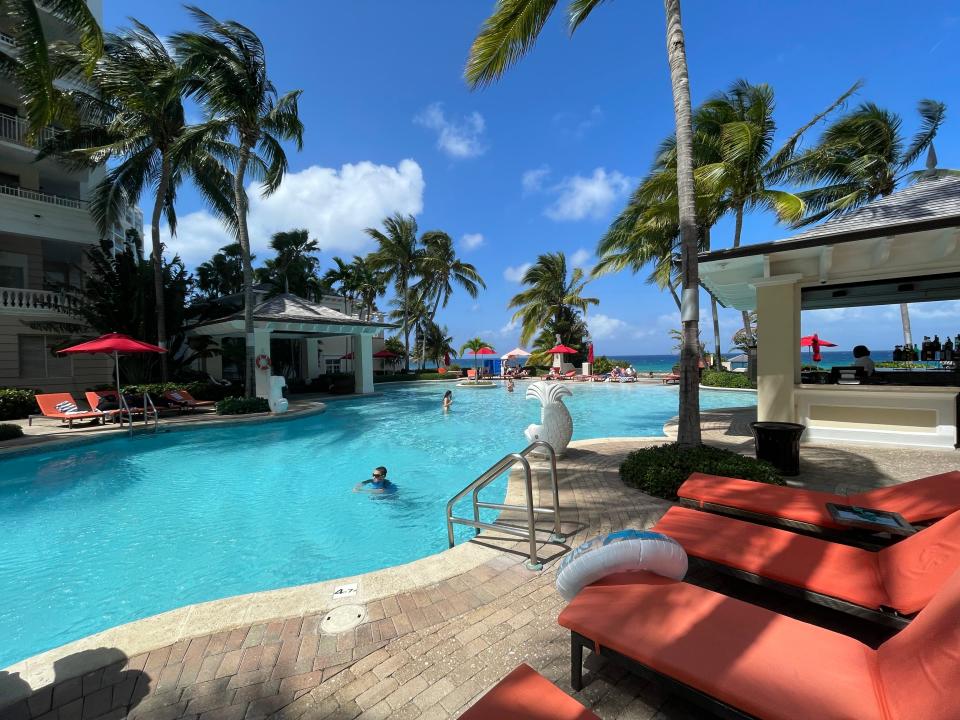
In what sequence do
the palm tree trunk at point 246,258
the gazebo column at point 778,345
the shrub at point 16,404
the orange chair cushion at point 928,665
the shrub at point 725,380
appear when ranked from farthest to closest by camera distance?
the shrub at point 725,380
the palm tree trunk at point 246,258
the shrub at point 16,404
the gazebo column at point 778,345
the orange chair cushion at point 928,665

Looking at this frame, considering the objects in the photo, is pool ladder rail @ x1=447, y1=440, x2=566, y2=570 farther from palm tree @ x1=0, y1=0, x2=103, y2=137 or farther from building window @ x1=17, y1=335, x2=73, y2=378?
building window @ x1=17, y1=335, x2=73, y2=378

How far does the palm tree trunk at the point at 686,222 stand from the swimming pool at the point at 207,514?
3.44 m

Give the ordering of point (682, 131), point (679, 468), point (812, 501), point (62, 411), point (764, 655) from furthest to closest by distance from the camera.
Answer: point (62, 411) → point (682, 131) → point (679, 468) → point (812, 501) → point (764, 655)

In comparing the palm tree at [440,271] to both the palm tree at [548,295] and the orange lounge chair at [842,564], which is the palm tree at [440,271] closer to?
the palm tree at [548,295]

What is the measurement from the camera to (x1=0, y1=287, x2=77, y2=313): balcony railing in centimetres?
1584

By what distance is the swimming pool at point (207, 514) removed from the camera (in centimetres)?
460

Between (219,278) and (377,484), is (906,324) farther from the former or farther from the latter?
(219,278)

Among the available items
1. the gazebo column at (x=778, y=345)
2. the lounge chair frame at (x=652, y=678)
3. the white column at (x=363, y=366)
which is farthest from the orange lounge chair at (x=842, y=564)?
the white column at (x=363, y=366)

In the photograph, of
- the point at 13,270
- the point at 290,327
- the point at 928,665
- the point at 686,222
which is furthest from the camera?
the point at 290,327

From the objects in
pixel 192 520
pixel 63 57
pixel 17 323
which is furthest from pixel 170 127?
pixel 192 520

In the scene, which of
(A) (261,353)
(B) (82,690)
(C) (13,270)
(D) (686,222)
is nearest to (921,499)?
(D) (686,222)

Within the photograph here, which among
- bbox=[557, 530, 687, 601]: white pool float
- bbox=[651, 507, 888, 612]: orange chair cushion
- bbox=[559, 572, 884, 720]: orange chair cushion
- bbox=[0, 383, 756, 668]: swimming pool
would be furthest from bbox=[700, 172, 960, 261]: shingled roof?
bbox=[559, 572, 884, 720]: orange chair cushion

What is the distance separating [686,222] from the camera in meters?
6.18

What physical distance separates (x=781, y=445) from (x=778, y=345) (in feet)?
10.5
